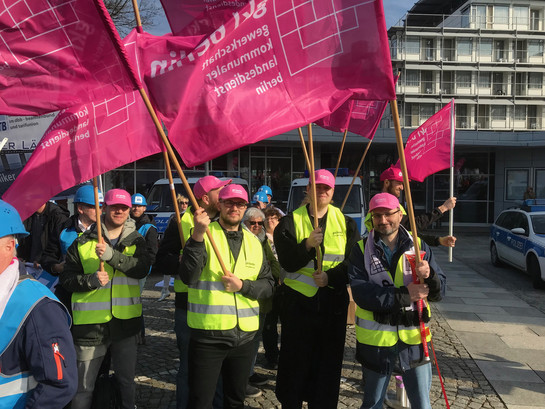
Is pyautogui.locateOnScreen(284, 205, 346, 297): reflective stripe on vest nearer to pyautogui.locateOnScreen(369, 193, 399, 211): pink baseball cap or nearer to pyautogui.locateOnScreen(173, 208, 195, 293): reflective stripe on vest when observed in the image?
pyautogui.locateOnScreen(369, 193, 399, 211): pink baseball cap

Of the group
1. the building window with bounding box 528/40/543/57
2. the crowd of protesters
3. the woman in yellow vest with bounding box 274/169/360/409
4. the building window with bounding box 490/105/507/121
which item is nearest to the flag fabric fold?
the crowd of protesters

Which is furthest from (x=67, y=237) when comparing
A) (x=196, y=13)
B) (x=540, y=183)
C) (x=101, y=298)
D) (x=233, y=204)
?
(x=540, y=183)

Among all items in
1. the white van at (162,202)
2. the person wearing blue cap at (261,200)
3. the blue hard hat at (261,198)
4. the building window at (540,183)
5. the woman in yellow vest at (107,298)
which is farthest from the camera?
the building window at (540,183)

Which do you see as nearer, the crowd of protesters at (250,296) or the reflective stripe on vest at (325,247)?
the crowd of protesters at (250,296)

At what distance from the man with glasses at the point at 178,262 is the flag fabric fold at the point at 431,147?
231 cm

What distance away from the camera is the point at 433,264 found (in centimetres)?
334

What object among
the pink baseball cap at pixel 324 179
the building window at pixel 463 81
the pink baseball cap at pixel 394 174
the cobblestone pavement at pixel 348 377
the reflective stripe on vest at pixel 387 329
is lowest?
the cobblestone pavement at pixel 348 377

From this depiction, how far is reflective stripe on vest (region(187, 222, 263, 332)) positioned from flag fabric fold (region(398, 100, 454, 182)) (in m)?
2.68

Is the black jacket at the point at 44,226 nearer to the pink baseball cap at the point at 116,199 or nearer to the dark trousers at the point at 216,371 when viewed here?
the pink baseball cap at the point at 116,199

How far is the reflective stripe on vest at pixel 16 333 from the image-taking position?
1906mm

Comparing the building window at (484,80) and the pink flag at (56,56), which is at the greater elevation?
the building window at (484,80)

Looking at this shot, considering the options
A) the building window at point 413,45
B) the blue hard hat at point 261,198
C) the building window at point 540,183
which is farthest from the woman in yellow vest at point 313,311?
the building window at point 413,45

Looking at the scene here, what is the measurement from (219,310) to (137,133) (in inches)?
60.2

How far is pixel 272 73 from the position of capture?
3137 mm
